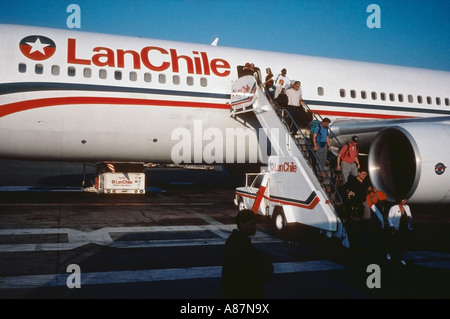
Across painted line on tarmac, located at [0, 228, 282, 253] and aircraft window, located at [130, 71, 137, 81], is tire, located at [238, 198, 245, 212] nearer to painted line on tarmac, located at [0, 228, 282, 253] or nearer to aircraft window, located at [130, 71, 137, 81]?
painted line on tarmac, located at [0, 228, 282, 253]

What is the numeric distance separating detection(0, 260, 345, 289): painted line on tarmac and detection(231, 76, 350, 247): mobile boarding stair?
126 centimetres

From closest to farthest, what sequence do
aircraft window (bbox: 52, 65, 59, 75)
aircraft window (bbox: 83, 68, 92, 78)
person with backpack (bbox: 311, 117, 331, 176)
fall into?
person with backpack (bbox: 311, 117, 331, 176)
aircraft window (bbox: 52, 65, 59, 75)
aircraft window (bbox: 83, 68, 92, 78)

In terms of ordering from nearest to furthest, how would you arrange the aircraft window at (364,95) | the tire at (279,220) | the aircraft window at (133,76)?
1. the tire at (279,220)
2. the aircraft window at (133,76)
3. the aircraft window at (364,95)

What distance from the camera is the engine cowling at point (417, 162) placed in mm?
8656

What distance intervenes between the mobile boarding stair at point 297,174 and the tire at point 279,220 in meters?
0.28

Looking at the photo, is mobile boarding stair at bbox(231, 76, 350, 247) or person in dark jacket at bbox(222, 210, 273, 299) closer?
person in dark jacket at bbox(222, 210, 273, 299)

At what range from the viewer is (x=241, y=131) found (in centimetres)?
1341

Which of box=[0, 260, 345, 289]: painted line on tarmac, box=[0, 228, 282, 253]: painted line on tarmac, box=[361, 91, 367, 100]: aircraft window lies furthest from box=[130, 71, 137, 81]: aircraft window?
box=[361, 91, 367, 100]: aircraft window

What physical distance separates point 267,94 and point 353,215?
15.1 feet

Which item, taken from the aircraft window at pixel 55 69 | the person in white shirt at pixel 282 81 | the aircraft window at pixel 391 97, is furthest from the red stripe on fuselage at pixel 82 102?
the aircraft window at pixel 391 97

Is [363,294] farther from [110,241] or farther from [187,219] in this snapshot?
[187,219]

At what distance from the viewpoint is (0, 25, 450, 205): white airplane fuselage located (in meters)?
11.4

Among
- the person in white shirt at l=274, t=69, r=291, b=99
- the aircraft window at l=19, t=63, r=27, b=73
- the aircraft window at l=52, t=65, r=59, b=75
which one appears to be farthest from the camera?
the person in white shirt at l=274, t=69, r=291, b=99

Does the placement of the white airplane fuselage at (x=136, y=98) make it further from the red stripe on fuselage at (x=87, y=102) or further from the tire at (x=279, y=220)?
the tire at (x=279, y=220)
